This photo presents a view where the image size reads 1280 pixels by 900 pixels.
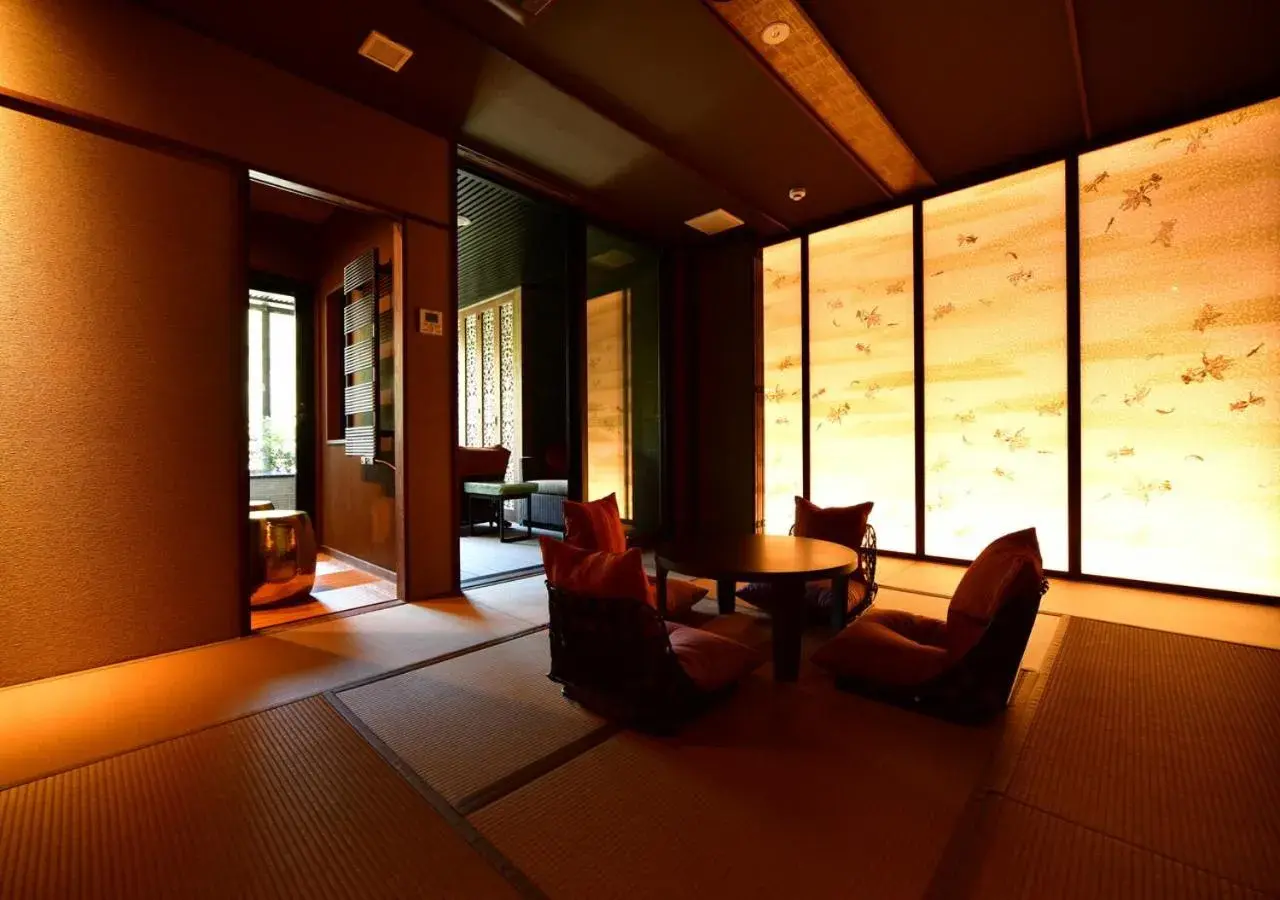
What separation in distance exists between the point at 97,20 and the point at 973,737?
4842mm

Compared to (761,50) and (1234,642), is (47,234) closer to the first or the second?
(761,50)

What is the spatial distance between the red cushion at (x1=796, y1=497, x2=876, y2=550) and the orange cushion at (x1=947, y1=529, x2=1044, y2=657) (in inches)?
44.3

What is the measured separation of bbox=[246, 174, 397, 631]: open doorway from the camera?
12.0ft

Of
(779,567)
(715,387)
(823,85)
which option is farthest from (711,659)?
(715,387)

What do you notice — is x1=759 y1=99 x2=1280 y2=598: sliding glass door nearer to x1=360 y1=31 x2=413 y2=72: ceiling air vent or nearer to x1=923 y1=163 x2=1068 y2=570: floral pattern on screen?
x1=923 y1=163 x2=1068 y2=570: floral pattern on screen

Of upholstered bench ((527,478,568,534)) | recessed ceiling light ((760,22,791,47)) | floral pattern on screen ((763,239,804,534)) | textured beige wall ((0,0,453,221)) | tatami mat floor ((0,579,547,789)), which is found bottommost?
tatami mat floor ((0,579,547,789))

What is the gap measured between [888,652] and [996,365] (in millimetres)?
3269

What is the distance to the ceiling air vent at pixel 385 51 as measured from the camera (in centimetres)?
286

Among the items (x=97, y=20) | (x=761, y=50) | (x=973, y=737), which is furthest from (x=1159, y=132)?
(x=97, y=20)

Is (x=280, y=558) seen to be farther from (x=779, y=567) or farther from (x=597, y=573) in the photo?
(x=779, y=567)

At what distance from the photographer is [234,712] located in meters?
2.17

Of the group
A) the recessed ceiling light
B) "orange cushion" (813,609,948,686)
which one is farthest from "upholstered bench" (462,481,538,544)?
the recessed ceiling light

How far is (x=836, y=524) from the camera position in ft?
11.6

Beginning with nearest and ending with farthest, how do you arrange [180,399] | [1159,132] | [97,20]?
[97,20] < [180,399] < [1159,132]
